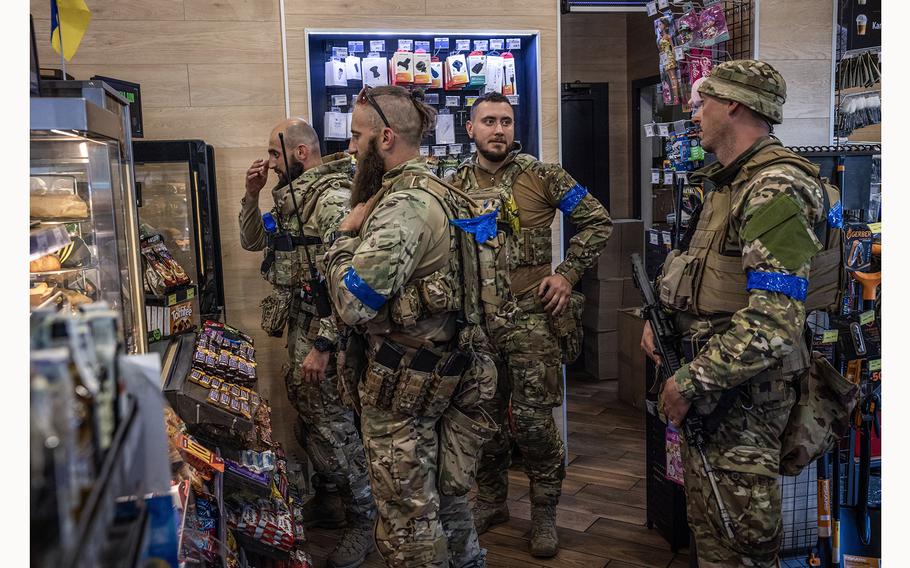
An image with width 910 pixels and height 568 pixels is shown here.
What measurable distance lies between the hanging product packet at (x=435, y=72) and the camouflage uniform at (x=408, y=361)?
191cm

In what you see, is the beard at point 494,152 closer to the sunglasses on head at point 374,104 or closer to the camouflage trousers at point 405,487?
the sunglasses on head at point 374,104

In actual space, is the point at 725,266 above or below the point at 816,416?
above

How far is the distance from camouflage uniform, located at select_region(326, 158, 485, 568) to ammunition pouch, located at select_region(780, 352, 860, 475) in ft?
3.75

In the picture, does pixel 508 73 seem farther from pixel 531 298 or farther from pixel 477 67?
pixel 531 298

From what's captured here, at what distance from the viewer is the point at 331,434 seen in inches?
137

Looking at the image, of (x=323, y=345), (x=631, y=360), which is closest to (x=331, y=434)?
(x=323, y=345)

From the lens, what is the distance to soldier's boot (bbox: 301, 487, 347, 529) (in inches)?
150

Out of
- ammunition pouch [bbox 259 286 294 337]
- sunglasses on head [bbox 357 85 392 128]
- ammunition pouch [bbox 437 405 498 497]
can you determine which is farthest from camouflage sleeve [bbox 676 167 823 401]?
ammunition pouch [bbox 259 286 294 337]

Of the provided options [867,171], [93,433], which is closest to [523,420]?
[867,171]

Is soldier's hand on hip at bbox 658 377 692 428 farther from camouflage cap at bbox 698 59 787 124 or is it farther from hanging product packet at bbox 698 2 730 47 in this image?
hanging product packet at bbox 698 2 730 47

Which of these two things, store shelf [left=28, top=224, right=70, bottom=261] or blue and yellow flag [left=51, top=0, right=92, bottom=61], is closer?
store shelf [left=28, top=224, right=70, bottom=261]

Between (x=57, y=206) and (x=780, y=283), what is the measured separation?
1890 mm

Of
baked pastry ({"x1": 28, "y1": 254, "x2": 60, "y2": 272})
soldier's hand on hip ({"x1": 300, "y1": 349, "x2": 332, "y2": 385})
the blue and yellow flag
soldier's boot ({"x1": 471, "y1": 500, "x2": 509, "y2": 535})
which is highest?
the blue and yellow flag

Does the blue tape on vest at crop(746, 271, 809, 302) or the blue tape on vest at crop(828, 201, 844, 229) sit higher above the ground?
the blue tape on vest at crop(828, 201, 844, 229)
